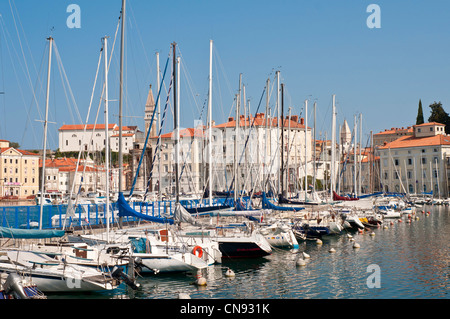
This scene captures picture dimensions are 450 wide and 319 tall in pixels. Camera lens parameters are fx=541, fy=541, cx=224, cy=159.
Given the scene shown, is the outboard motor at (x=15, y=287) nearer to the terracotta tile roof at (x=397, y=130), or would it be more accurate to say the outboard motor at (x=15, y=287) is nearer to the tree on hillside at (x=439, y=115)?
the tree on hillside at (x=439, y=115)

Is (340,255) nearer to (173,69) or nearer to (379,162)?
(173,69)

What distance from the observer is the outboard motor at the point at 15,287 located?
14.1 m

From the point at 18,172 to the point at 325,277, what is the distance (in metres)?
92.3

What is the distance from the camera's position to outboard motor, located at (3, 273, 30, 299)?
14094 mm

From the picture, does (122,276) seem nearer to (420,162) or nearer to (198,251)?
(198,251)

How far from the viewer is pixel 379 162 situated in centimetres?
10988

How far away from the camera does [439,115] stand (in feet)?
391

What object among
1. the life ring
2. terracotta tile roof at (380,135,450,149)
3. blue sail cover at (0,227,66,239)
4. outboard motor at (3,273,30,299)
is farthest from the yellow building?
outboard motor at (3,273,30,299)

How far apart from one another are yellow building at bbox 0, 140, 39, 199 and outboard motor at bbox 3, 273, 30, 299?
8950 cm

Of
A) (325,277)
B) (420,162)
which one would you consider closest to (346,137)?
(420,162)

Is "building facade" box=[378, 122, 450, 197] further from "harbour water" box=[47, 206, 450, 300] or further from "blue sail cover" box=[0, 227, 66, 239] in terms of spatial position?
"blue sail cover" box=[0, 227, 66, 239]

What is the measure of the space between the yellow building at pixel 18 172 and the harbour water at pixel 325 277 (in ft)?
269

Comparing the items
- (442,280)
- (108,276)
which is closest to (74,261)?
(108,276)

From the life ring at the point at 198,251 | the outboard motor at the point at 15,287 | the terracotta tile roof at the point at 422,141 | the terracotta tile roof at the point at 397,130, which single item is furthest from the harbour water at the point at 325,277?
the terracotta tile roof at the point at 397,130
